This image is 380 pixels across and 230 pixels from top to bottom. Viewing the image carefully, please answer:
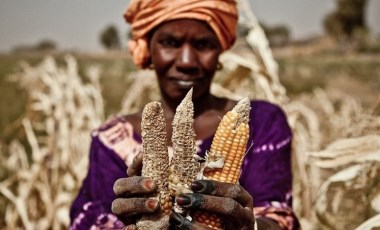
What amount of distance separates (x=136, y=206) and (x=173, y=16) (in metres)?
0.94

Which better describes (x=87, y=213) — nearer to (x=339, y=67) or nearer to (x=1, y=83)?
(x=1, y=83)

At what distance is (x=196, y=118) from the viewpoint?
2131 millimetres

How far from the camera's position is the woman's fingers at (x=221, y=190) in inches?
45.9

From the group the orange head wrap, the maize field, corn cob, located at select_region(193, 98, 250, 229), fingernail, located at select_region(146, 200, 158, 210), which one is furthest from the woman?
fingernail, located at select_region(146, 200, 158, 210)

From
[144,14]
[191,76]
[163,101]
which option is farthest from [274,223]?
[144,14]

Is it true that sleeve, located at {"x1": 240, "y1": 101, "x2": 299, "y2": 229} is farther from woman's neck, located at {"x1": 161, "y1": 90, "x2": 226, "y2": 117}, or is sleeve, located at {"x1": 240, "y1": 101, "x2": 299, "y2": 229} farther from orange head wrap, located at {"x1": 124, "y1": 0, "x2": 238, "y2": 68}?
orange head wrap, located at {"x1": 124, "y1": 0, "x2": 238, "y2": 68}

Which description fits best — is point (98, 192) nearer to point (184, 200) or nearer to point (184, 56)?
point (184, 56)

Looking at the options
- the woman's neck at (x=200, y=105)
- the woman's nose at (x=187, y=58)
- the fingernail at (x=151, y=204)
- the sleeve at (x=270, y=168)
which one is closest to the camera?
the fingernail at (x=151, y=204)

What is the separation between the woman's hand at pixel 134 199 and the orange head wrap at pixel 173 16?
0.90 meters

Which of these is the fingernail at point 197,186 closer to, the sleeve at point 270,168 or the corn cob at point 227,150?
the corn cob at point 227,150

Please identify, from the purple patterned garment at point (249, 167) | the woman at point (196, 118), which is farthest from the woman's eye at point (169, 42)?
the purple patterned garment at point (249, 167)

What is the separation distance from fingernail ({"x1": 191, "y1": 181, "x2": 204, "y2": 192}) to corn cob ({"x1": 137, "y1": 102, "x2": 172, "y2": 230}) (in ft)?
0.22

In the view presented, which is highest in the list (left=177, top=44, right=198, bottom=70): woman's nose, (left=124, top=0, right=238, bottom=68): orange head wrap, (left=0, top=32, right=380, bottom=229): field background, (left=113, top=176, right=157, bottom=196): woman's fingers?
(left=124, top=0, right=238, bottom=68): orange head wrap

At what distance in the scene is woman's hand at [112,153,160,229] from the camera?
3.80ft
